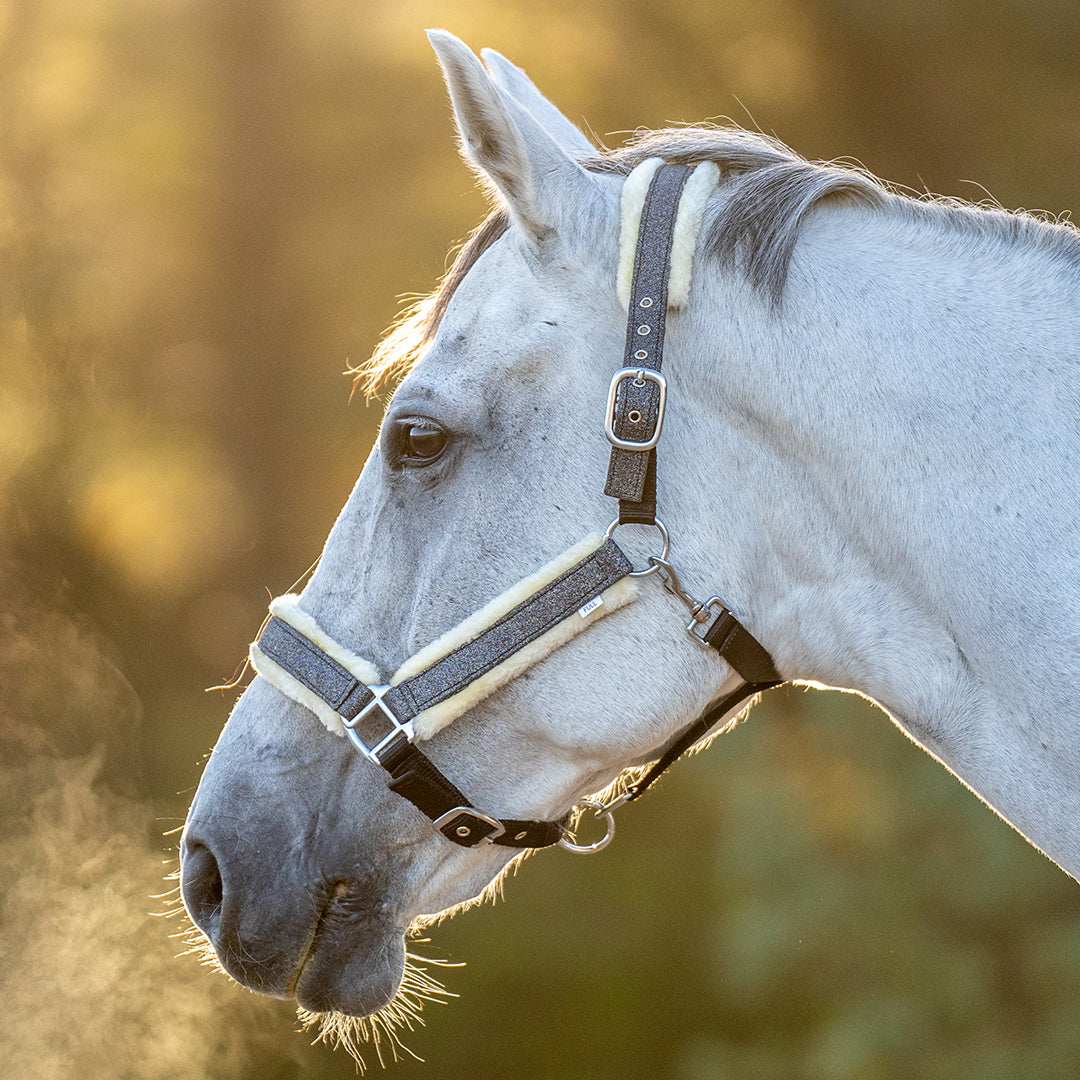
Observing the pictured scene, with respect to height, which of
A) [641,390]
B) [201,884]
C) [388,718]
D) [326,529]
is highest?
[641,390]

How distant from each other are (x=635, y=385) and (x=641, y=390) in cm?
1

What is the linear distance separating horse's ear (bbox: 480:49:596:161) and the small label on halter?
31.2 inches

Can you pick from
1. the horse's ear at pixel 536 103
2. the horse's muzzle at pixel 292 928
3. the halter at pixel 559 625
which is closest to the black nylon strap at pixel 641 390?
the halter at pixel 559 625

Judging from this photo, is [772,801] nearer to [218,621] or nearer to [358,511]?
[218,621]

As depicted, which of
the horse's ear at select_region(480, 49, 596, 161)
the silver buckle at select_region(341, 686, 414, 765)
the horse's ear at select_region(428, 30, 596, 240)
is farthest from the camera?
the horse's ear at select_region(480, 49, 596, 161)

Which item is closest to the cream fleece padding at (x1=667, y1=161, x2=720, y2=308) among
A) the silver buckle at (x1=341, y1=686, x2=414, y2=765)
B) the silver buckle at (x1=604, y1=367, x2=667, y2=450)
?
the silver buckle at (x1=604, y1=367, x2=667, y2=450)

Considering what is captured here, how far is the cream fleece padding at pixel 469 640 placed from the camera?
4.72 feet

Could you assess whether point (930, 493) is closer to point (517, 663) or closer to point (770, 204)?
point (770, 204)

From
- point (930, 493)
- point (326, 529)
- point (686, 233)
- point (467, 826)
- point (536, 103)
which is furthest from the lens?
point (326, 529)

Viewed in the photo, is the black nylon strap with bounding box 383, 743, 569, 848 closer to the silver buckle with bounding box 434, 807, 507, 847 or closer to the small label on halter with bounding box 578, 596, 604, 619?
the silver buckle with bounding box 434, 807, 507, 847

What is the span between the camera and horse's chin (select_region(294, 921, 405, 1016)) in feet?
5.32

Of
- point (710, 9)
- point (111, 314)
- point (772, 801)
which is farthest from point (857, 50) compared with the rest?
point (111, 314)

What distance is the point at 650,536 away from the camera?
4.70 ft

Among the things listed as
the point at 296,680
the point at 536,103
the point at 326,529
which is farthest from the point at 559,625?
the point at 326,529
